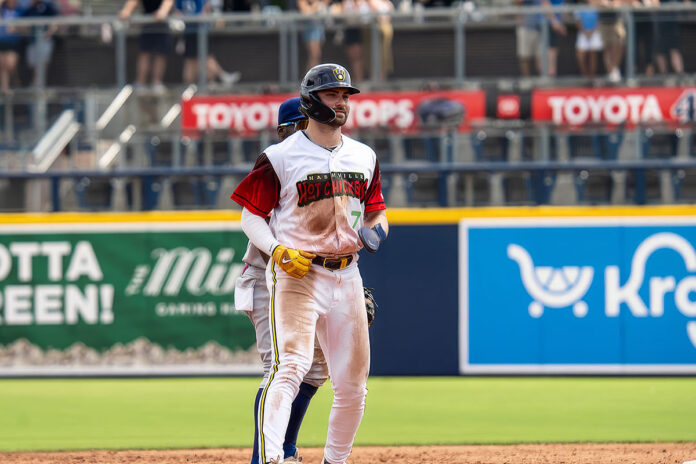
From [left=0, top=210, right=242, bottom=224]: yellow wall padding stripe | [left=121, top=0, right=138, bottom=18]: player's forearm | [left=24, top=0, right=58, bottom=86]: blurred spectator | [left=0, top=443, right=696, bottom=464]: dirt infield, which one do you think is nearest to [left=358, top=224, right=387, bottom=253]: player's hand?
[left=0, top=443, right=696, bottom=464]: dirt infield

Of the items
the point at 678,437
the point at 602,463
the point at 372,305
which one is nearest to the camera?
the point at 372,305

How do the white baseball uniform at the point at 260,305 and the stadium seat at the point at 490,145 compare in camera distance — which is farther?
the stadium seat at the point at 490,145

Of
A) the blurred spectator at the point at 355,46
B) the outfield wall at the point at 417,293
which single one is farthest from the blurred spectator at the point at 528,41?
the outfield wall at the point at 417,293

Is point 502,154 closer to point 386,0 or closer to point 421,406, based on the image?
point 386,0

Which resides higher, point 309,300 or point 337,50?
point 337,50

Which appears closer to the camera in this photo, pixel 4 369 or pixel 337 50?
pixel 4 369

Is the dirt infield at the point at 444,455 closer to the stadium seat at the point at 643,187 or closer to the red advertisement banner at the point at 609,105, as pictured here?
the stadium seat at the point at 643,187

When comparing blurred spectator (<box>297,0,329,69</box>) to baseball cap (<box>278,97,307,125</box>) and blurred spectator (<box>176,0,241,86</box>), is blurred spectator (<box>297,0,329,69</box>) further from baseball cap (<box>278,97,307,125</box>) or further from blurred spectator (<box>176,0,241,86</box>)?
baseball cap (<box>278,97,307,125</box>)

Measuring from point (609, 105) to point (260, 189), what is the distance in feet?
27.3

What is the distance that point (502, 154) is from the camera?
1185cm

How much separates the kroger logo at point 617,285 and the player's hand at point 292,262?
5.05 meters

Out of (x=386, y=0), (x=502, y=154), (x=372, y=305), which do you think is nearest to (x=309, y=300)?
(x=372, y=305)

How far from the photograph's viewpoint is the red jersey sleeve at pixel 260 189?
188 inches

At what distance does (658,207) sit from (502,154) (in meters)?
2.77
